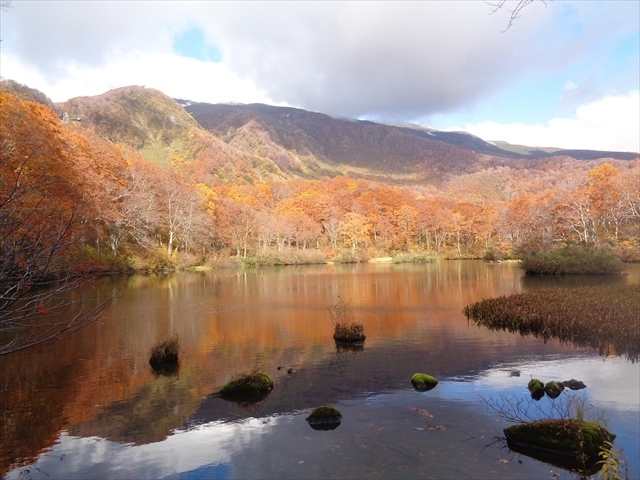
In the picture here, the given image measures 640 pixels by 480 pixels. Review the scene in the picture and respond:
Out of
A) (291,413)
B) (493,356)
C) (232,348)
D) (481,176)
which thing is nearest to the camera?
(291,413)

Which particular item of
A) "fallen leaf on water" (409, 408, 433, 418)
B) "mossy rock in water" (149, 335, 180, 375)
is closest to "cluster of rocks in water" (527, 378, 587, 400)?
"fallen leaf on water" (409, 408, 433, 418)

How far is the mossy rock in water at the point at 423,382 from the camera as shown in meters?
11.6

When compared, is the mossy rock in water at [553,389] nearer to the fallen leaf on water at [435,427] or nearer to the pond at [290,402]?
the pond at [290,402]

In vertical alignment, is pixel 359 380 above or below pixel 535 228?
below

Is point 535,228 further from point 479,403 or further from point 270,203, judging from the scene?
point 479,403

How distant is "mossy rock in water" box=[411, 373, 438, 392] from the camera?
11609 millimetres

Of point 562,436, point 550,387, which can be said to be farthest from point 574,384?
point 562,436

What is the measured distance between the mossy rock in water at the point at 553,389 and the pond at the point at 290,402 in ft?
0.71

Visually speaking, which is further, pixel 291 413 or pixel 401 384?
pixel 401 384

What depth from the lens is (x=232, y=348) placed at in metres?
16.4

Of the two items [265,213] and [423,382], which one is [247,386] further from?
[265,213]

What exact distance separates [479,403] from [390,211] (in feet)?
283

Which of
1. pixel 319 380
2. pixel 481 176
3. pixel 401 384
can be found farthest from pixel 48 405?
pixel 481 176

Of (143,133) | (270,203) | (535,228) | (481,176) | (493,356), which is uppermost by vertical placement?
(143,133)
